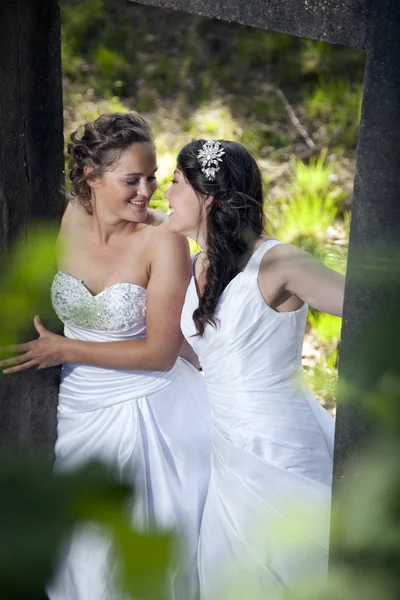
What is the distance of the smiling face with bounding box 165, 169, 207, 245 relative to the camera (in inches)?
97.7

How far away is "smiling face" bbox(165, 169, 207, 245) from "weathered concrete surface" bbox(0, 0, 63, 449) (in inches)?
12.9

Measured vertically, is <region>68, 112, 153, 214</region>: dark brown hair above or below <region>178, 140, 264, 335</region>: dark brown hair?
above

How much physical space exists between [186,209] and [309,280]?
1.70 feet

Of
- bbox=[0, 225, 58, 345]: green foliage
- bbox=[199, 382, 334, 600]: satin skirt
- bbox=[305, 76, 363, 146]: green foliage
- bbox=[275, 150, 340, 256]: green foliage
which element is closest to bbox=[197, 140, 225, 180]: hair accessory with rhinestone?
bbox=[199, 382, 334, 600]: satin skirt

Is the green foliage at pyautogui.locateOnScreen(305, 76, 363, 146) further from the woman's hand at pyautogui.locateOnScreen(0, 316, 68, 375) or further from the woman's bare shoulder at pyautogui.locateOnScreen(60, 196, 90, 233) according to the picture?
the woman's hand at pyautogui.locateOnScreen(0, 316, 68, 375)

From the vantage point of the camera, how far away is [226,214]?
247cm

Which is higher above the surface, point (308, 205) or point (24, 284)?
point (24, 284)

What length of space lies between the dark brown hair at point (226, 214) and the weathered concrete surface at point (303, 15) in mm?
857

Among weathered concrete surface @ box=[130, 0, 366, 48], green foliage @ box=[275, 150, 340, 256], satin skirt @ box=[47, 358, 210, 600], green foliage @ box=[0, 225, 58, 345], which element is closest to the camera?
green foliage @ box=[0, 225, 58, 345]

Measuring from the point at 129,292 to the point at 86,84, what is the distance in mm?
5220

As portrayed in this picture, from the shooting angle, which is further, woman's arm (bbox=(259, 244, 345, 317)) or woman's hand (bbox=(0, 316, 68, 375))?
woman's hand (bbox=(0, 316, 68, 375))

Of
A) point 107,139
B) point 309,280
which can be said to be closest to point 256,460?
point 309,280

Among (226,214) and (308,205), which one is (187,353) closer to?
(226,214)

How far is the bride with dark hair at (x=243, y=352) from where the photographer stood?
2.35 metres
